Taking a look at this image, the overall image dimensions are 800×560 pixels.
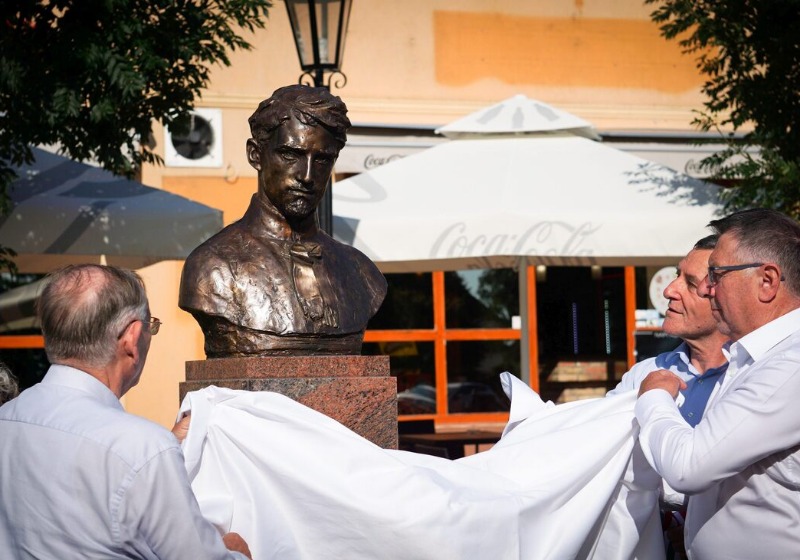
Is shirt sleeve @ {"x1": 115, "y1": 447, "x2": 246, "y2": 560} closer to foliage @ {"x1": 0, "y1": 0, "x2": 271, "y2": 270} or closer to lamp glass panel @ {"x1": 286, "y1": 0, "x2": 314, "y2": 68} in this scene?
lamp glass panel @ {"x1": 286, "y1": 0, "x2": 314, "y2": 68}

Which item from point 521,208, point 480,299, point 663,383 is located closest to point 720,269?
point 663,383

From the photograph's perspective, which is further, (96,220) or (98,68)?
(96,220)

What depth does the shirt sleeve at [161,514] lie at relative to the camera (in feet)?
8.87

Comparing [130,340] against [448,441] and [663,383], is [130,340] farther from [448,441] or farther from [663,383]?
[448,441]

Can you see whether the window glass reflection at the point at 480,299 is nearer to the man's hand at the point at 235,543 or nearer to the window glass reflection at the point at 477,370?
the window glass reflection at the point at 477,370

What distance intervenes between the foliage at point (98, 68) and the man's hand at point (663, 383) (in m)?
4.46

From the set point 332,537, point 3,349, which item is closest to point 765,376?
point 332,537

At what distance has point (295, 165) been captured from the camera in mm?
5121

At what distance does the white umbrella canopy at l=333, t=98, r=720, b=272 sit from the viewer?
25.8 ft

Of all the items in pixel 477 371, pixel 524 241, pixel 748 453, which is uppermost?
pixel 524 241

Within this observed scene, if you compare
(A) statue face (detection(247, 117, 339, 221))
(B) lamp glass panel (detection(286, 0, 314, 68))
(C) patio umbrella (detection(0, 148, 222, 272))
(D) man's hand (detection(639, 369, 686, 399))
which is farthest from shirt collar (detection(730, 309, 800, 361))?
(C) patio umbrella (detection(0, 148, 222, 272))

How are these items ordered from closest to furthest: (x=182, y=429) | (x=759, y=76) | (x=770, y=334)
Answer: (x=770, y=334)
(x=182, y=429)
(x=759, y=76)

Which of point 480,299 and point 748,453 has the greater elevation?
point 480,299

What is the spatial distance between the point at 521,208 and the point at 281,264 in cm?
314
